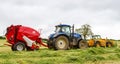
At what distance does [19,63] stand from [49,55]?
194 inches

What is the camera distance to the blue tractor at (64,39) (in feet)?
84.5

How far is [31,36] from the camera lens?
25641 millimetres

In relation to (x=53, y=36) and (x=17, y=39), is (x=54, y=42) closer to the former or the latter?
(x=53, y=36)

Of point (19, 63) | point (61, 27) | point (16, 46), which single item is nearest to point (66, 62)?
point (19, 63)

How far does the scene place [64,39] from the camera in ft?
85.4

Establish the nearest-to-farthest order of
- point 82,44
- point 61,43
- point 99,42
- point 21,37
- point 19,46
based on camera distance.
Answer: point 19,46 → point 21,37 → point 61,43 → point 82,44 → point 99,42

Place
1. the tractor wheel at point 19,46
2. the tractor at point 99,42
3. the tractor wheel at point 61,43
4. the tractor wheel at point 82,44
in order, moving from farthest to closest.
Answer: the tractor at point 99,42, the tractor wheel at point 82,44, the tractor wheel at point 61,43, the tractor wheel at point 19,46

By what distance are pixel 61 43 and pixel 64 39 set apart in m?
0.40

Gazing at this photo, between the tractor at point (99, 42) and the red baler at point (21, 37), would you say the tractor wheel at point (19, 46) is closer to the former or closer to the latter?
the red baler at point (21, 37)

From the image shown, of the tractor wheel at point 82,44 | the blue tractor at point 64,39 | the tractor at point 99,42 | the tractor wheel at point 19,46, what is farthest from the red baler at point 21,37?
the tractor at point 99,42

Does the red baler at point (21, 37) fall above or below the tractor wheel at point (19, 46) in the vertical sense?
above

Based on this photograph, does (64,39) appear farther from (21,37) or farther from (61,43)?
(21,37)

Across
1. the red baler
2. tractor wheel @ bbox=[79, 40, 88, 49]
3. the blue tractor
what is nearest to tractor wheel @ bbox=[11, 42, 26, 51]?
the red baler

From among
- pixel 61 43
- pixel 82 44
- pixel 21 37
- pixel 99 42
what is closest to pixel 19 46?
pixel 21 37
